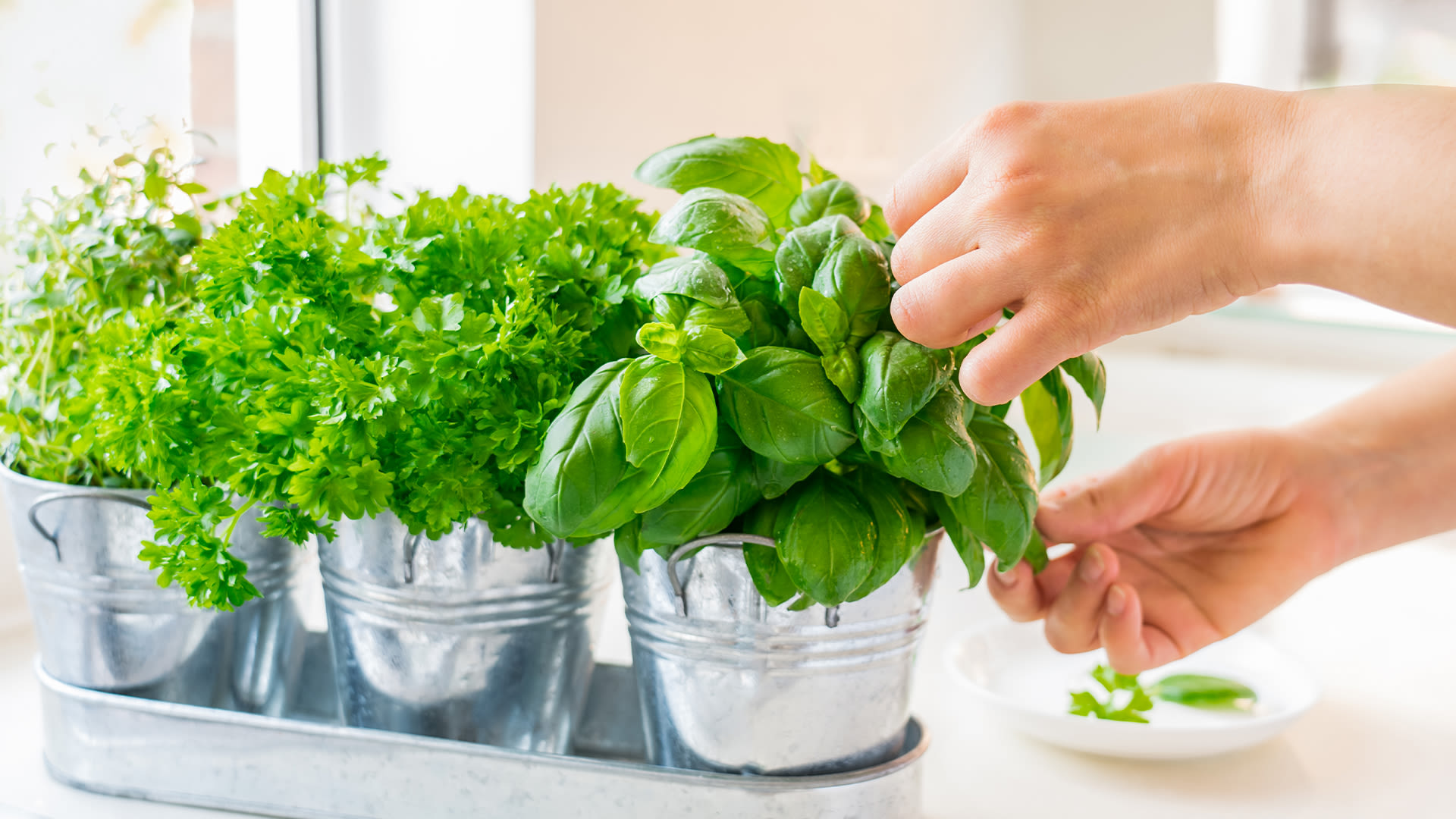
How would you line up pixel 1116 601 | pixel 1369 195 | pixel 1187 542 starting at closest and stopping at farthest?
pixel 1369 195 < pixel 1116 601 < pixel 1187 542

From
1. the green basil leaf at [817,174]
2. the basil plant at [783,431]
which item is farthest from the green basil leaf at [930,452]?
the green basil leaf at [817,174]

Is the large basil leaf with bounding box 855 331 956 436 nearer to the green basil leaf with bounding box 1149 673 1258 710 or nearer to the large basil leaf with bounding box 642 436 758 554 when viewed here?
the large basil leaf with bounding box 642 436 758 554

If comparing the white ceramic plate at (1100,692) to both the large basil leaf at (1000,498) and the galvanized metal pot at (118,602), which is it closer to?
the large basil leaf at (1000,498)

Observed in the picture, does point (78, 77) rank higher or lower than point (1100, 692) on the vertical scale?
higher

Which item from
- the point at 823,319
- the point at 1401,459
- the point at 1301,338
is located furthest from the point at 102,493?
the point at 1301,338

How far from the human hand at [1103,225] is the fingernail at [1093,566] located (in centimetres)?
32

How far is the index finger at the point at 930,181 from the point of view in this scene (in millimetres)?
506

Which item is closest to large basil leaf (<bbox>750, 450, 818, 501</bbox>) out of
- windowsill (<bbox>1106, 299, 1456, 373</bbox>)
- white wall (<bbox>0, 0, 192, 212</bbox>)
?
white wall (<bbox>0, 0, 192, 212</bbox>)

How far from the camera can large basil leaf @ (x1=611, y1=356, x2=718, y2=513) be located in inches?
18.4

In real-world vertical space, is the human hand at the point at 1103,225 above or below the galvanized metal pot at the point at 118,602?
above

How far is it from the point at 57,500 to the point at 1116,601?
66 centimetres

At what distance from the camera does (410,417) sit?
53 cm

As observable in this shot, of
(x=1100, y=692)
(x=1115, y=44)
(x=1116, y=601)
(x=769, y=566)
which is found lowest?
(x=1100, y=692)

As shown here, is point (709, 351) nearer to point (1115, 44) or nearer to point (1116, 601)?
point (1116, 601)
